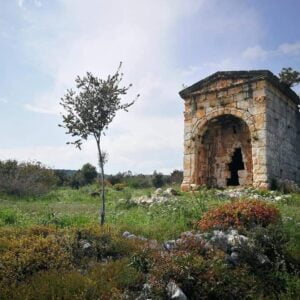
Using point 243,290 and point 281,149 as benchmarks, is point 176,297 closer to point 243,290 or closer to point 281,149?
point 243,290

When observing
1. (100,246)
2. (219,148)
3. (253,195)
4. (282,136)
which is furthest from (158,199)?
(100,246)

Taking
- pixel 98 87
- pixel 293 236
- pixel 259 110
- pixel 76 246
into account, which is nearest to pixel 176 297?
pixel 76 246

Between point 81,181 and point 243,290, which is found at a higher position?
point 81,181

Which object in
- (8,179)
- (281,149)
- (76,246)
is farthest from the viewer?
(8,179)

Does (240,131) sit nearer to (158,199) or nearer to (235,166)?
(235,166)

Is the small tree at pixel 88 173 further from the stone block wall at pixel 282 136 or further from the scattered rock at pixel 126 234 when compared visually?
the scattered rock at pixel 126 234

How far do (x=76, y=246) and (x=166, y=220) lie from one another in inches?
136

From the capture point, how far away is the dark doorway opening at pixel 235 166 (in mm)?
17734

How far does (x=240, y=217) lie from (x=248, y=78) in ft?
29.4

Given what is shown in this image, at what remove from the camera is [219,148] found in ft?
58.7

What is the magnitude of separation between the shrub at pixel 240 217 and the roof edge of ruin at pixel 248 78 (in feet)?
27.0

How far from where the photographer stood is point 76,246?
655 cm

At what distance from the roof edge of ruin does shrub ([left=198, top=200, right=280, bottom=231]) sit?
822 cm

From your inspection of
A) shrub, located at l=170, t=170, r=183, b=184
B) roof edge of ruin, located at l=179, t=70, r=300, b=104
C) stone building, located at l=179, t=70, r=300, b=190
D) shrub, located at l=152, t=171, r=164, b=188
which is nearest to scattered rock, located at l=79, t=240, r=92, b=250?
stone building, located at l=179, t=70, r=300, b=190
